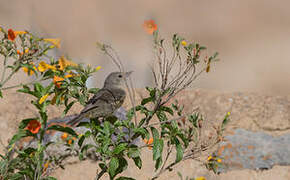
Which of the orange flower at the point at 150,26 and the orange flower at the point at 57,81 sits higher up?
the orange flower at the point at 150,26

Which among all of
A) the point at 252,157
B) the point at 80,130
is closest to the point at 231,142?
the point at 252,157

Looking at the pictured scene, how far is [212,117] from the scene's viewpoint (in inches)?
211

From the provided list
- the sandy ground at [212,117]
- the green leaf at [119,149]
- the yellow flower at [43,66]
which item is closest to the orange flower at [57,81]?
the yellow flower at [43,66]

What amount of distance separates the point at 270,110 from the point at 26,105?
4162 millimetres

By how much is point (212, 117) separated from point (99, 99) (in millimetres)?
3556

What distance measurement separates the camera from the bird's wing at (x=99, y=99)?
2.03 metres

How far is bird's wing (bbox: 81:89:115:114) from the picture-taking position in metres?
2.03

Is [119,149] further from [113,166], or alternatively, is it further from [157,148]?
[157,148]

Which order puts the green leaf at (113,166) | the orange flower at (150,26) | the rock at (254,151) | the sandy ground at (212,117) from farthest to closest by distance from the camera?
1. the rock at (254,151)
2. the sandy ground at (212,117)
3. the orange flower at (150,26)
4. the green leaf at (113,166)

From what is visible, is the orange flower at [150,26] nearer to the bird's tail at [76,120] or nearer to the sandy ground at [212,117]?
the bird's tail at [76,120]

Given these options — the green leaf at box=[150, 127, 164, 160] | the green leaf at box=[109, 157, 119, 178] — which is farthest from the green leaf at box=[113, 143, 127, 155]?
the green leaf at box=[150, 127, 164, 160]

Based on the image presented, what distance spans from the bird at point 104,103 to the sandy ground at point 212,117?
2230 millimetres

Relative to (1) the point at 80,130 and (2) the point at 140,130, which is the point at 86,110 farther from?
(1) the point at 80,130

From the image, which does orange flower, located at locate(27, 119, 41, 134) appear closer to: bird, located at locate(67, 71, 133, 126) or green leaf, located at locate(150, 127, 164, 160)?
bird, located at locate(67, 71, 133, 126)
